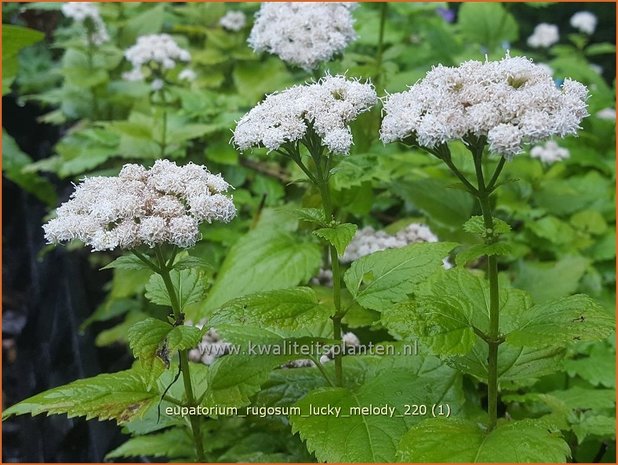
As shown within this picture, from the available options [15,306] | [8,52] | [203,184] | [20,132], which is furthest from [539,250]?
[20,132]

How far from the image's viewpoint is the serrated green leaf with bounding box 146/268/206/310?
70.8 inches

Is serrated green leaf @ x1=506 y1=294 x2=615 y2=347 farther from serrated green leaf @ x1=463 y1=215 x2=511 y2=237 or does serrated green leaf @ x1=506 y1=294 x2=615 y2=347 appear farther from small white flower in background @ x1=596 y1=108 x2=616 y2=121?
small white flower in background @ x1=596 y1=108 x2=616 y2=121

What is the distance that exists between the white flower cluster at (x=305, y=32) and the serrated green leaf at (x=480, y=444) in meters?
1.45

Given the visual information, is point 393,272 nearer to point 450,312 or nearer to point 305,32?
point 450,312

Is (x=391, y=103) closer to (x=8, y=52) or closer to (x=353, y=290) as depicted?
(x=353, y=290)

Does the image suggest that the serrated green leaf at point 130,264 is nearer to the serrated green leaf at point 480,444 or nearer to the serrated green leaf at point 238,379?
the serrated green leaf at point 238,379

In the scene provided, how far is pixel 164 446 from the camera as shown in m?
2.36

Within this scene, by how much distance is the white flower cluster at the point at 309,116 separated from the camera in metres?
1.65

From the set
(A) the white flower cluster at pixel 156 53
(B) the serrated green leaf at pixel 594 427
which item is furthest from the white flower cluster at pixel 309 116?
(A) the white flower cluster at pixel 156 53

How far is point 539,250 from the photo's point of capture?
135 inches

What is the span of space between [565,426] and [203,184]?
1.26m

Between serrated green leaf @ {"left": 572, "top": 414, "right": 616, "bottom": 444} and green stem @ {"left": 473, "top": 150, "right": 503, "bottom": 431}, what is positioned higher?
green stem @ {"left": 473, "top": 150, "right": 503, "bottom": 431}

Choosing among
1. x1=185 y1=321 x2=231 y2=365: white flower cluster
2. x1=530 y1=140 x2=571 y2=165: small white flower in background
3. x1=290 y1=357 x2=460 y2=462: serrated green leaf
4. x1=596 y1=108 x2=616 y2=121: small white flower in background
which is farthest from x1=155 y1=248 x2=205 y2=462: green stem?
x1=596 y1=108 x2=616 y2=121: small white flower in background

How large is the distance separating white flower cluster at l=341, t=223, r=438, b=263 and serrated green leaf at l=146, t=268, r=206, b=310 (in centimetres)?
86
